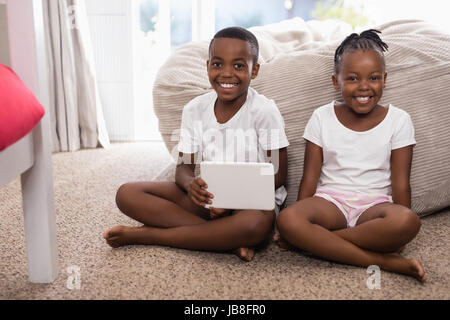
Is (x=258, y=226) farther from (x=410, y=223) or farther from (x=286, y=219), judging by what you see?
(x=410, y=223)

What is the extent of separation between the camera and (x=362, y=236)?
1010 millimetres

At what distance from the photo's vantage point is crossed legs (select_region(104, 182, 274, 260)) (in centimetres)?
106

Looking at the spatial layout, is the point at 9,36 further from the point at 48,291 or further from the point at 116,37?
the point at 116,37

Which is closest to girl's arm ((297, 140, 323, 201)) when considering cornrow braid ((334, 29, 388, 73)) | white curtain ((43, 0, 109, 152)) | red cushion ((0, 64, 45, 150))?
cornrow braid ((334, 29, 388, 73))

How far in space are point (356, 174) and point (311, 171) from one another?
0.36ft

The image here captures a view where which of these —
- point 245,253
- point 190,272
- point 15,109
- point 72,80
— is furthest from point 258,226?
point 72,80

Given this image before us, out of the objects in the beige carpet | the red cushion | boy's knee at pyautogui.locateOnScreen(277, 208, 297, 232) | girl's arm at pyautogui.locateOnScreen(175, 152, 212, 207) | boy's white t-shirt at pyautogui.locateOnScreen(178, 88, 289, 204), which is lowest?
the beige carpet

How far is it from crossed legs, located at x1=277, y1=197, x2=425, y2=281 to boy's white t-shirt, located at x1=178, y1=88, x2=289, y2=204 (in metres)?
0.18

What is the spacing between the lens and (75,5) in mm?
2266

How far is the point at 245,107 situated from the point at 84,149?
4.77 feet

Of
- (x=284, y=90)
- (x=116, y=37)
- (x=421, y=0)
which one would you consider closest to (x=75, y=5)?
(x=116, y=37)

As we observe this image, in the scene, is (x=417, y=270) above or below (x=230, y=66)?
below

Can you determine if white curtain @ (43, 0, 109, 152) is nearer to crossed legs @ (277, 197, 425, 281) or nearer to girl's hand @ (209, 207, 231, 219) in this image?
girl's hand @ (209, 207, 231, 219)

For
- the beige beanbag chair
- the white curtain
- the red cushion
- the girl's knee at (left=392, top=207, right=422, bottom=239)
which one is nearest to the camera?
the red cushion
